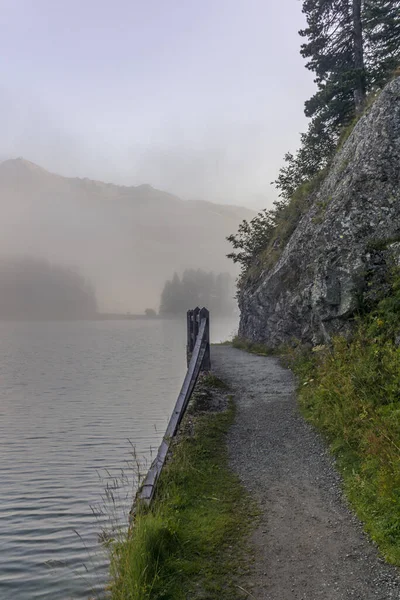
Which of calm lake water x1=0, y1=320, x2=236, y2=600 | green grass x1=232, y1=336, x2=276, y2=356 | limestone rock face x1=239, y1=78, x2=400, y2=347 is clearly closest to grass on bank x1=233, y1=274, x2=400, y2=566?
limestone rock face x1=239, y1=78, x2=400, y2=347

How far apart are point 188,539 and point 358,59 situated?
90.3 ft

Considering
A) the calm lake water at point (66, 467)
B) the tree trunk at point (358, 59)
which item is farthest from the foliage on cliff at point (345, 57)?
the calm lake water at point (66, 467)

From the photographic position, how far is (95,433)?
16.6 meters

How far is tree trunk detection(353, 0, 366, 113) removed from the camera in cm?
2351

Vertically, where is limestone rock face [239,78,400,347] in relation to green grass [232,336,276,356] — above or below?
above

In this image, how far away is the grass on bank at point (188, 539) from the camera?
500 cm

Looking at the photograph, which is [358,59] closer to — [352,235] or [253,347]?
[352,235]

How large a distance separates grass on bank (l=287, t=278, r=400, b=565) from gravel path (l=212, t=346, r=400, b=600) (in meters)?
0.30

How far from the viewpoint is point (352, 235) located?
14555 millimetres

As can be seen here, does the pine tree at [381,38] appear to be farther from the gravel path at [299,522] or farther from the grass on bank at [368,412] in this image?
the gravel path at [299,522]

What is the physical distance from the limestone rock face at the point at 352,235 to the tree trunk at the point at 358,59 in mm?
5479

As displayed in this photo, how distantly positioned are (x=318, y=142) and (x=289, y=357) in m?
17.7

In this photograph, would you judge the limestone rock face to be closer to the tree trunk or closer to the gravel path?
the gravel path

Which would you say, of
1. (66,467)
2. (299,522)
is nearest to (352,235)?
(299,522)
